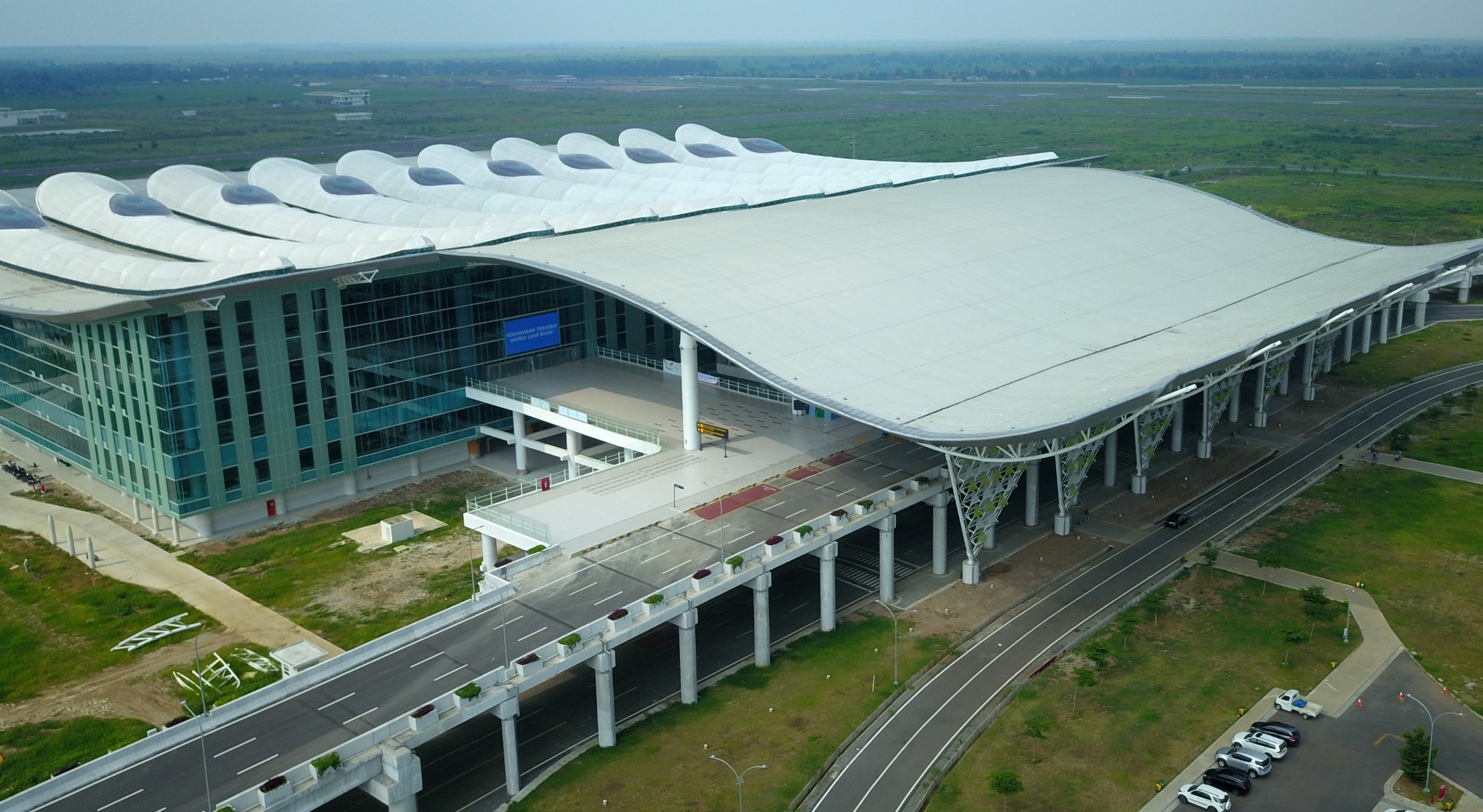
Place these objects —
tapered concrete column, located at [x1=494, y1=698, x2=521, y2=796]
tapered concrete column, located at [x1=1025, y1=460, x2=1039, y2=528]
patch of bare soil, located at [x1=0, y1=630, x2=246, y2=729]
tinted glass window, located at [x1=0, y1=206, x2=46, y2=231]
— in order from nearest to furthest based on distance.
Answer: tapered concrete column, located at [x1=494, y1=698, x2=521, y2=796] < patch of bare soil, located at [x1=0, y1=630, x2=246, y2=729] < tapered concrete column, located at [x1=1025, y1=460, x2=1039, y2=528] < tinted glass window, located at [x1=0, y1=206, x2=46, y2=231]

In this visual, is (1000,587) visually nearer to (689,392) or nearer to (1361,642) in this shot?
(1361,642)

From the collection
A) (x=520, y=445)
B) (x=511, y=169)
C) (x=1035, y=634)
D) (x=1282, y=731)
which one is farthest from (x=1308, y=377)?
(x=511, y=169)

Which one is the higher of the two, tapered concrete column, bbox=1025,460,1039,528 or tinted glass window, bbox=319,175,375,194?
tinted glass window, bbox=319,175,375,194

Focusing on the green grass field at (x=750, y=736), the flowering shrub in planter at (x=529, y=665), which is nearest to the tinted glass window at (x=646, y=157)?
the green grass field at (x=750, y=736)

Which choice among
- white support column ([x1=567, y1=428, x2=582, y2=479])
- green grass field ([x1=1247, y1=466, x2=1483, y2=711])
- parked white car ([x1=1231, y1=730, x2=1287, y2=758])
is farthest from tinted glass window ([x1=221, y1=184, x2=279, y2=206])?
parked white car ([x1=1231, y1=730, x2=1287, y2=758])

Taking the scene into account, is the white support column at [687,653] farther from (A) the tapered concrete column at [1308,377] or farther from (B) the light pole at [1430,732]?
(A) the tapered concrete column at [1308,377]

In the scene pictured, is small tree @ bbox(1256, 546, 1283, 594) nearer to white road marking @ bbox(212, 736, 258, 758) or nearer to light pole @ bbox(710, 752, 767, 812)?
light pole @ bbox(710, 752, 767, 812)
